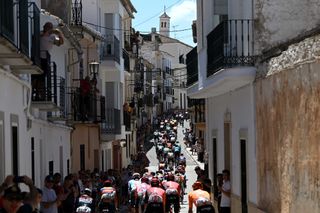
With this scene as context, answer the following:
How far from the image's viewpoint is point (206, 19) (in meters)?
21.0

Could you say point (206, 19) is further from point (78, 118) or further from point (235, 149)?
point (78, 118)

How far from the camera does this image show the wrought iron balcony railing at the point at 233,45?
53.0ft

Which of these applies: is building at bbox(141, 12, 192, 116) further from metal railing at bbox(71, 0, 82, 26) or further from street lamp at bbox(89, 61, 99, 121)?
metal railing at bbox(71, 0, 82, 26)

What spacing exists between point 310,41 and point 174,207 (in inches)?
403

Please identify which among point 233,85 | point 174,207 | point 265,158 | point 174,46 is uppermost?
point 174,46

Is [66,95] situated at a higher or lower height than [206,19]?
lower

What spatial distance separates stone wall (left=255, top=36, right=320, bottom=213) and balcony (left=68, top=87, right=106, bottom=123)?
12.4 m

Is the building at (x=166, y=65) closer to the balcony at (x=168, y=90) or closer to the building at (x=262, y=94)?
the balcony at (x=168, y=90)

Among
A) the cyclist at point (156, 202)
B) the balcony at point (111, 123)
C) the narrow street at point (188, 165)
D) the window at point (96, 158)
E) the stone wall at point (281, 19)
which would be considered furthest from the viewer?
the balcony at point (111, 123)

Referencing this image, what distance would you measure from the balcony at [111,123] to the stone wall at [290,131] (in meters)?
19.5

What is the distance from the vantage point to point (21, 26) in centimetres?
1458

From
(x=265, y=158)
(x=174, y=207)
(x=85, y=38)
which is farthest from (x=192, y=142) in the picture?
(x=265, y=158)

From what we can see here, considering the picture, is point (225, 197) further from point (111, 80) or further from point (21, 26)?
point (111, 80)

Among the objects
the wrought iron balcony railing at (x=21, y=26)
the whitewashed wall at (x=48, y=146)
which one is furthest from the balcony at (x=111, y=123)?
the wrought iron balcony railing at (x=21, y=26)
